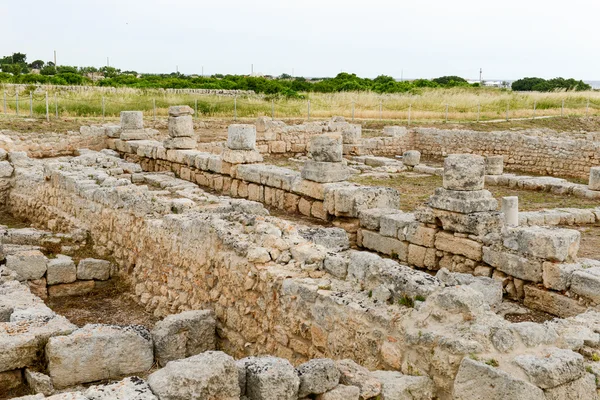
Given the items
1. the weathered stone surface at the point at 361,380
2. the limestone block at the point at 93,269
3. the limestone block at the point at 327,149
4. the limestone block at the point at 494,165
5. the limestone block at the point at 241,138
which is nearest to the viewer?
the weathered stone surface at the point at 361,380

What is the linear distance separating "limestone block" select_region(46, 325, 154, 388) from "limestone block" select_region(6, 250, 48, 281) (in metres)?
4.08

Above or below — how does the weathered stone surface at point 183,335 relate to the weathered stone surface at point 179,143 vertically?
below

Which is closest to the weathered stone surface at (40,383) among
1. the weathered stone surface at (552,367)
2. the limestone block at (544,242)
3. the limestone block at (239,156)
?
the weathered stone surface at (552,367)

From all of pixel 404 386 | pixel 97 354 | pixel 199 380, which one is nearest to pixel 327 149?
pixel 97 354

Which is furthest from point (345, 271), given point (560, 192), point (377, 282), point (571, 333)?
point (560, 192)

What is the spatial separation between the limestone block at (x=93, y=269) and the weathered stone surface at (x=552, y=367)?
7.35m

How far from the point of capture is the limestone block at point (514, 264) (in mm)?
8094

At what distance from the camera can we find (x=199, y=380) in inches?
162

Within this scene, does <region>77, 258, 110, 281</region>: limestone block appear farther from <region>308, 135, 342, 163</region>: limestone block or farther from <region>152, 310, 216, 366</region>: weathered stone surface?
<region>308, 135, 342, 163</region>: limestone block

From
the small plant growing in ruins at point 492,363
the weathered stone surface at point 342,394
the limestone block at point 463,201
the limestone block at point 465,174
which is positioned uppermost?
the limestone block at point 465,174

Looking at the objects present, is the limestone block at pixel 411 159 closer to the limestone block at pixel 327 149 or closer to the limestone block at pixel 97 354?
the limestone block at pixel 327 149

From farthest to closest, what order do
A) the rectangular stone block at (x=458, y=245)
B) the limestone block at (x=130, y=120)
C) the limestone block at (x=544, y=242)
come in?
the limestone block at (x=130, y=120) → the rectangular stone block at (x=458, y=245) → the limestone block at (x=544, y=242)

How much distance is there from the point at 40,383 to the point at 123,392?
1.89 metres

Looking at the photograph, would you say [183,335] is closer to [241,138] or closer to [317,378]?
[317,378]
